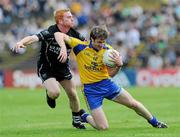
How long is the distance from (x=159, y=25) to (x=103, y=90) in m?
23.7

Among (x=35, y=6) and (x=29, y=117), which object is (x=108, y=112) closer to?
(x=29, y=117)

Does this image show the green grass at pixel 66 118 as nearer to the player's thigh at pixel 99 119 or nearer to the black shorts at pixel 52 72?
the player's thigh at pixel 99 119

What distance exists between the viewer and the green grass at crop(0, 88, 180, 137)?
13.2 metres

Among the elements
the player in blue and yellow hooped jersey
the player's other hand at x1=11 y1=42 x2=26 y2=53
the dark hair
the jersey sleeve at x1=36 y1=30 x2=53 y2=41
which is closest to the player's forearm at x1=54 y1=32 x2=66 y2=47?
the player in blue and yellow hooped jersey

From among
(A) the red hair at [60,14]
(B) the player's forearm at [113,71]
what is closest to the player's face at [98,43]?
(B) the player's forearm at [113,71]

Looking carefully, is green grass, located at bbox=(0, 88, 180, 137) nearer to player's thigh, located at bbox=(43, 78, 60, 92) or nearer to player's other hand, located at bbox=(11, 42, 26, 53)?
player's thigh, located at bbox=(43, 78, 60, 92)

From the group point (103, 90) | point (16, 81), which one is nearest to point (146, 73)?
point (16, 81)

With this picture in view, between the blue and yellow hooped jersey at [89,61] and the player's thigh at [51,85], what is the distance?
0.83m

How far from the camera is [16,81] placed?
1372 inches

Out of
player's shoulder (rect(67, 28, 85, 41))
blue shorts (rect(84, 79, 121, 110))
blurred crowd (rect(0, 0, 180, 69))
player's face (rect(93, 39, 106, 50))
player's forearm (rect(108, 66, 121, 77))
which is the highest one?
blurred crowd (rect(0, 0, 180, 69))

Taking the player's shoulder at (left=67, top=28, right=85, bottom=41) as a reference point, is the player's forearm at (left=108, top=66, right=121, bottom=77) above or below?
below

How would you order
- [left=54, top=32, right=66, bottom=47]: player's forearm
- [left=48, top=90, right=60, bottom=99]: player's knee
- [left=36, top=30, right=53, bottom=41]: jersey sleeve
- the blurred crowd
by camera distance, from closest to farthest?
1. [left=54, top=32, right=66, bottom=47]: player's forearm
2. [left=36, top=30, right=53, bottom=41]: jersey sleeve
3. [left=48, top=90, right=60, bottom=99]: player's knee
4. the blurred crowd

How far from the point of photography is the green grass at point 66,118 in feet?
43.4

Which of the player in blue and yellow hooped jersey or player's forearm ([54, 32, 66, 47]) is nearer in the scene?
player's forearm ([54, 32, 66, 47])
